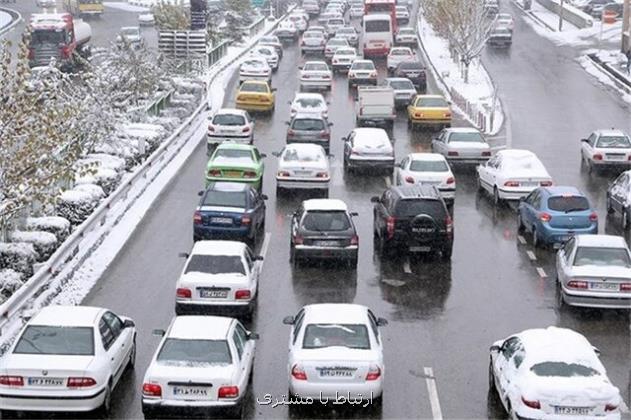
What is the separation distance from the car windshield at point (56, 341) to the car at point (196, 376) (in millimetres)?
1152

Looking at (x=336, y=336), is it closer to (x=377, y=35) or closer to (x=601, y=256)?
(x=601, y=256)

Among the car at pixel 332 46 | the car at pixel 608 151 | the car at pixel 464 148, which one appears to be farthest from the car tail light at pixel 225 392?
the car at pixel 332 46

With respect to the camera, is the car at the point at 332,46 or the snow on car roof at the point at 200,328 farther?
the car at the point at 332,46

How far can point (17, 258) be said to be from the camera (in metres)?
24.5

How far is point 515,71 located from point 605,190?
32413 millimetres

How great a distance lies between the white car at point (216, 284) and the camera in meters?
20.8

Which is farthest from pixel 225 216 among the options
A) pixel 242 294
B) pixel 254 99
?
Result: pixel 254 99

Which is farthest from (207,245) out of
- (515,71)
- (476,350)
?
(515,71)

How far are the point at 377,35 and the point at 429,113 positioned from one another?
27569 mm

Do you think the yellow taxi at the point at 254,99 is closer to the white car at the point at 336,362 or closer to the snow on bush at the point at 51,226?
the snow on bush at the point at 51,226

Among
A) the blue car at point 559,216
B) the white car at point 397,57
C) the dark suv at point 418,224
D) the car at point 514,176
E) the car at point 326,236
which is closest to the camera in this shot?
the car at point 326,236

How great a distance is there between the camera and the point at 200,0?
6250 cm

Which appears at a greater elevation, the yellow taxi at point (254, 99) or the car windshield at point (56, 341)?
the car windshield at point (56, 341)

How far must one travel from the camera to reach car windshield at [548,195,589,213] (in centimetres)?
2739
